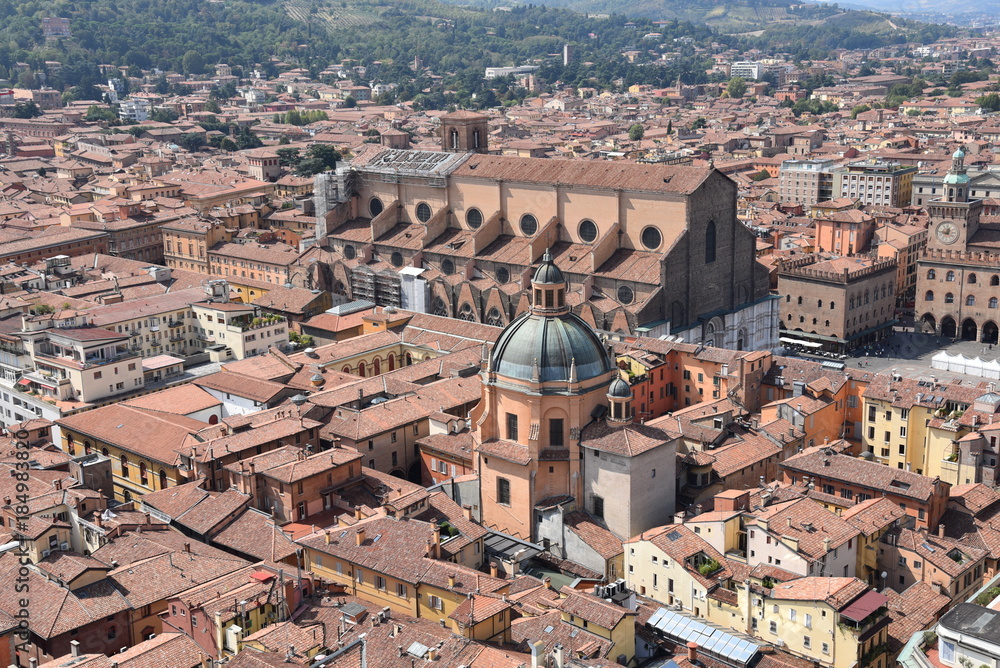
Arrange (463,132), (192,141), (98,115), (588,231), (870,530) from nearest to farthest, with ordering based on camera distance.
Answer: (870,530)
(588,231)
(463,132)
(192,141)
(98,115)

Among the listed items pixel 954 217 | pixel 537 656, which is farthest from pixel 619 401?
pixel 954 217

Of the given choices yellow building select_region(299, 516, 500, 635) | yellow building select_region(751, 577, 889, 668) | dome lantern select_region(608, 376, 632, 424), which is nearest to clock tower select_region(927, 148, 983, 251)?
dome lantern select_region(608, 376, 632, 424)

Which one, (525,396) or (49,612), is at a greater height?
(525,396)

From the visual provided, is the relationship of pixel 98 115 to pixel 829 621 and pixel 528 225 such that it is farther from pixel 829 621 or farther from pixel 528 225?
pixel 829 621

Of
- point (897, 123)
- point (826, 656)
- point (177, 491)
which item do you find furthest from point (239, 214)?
point (897, 123)

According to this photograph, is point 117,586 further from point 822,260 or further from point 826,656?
point 822,260
